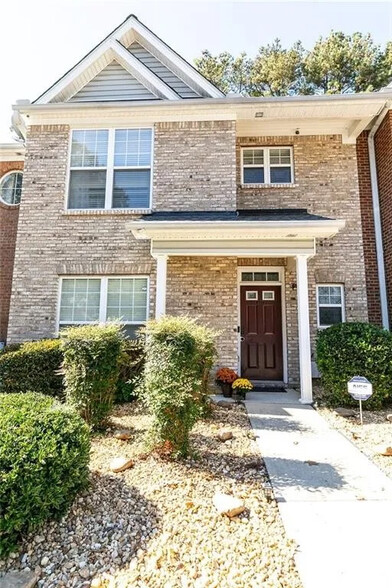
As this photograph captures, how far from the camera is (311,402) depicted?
6523 millimetres

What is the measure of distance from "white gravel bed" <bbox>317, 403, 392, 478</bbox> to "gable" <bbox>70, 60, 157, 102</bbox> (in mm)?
8446

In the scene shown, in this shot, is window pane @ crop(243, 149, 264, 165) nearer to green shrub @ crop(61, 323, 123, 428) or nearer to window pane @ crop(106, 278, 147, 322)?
window pane @ crop(106, 278, 147, 322)

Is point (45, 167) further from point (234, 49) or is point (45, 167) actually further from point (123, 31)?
point (234, 49)

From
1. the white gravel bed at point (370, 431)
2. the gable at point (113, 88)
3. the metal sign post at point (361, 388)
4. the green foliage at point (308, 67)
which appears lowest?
the white gravel bed at point (370, 431)

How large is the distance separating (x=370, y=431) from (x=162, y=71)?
30.9 ft

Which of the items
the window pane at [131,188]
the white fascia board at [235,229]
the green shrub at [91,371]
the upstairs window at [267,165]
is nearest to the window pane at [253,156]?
the upstairs window at [267,165]

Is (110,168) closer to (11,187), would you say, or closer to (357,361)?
(11,187)

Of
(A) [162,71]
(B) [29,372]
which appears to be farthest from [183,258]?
(A) [162,71]

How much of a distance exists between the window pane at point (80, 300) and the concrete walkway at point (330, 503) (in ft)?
15.2

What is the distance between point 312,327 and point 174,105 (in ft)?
20.3

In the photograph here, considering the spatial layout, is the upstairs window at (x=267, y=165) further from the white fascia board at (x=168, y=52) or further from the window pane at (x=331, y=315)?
the window pane at (x=331, y=315)

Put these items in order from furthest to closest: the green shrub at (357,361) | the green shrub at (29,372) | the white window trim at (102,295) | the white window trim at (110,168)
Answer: the white window trim at (110,168), the white window trim at (102,295), the green shrub at (29,372), the green shrub at (357,361)

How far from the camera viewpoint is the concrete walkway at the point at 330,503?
2.22 m

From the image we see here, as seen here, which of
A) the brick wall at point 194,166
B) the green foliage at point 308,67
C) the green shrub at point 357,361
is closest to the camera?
the green shrub at point 357,361
